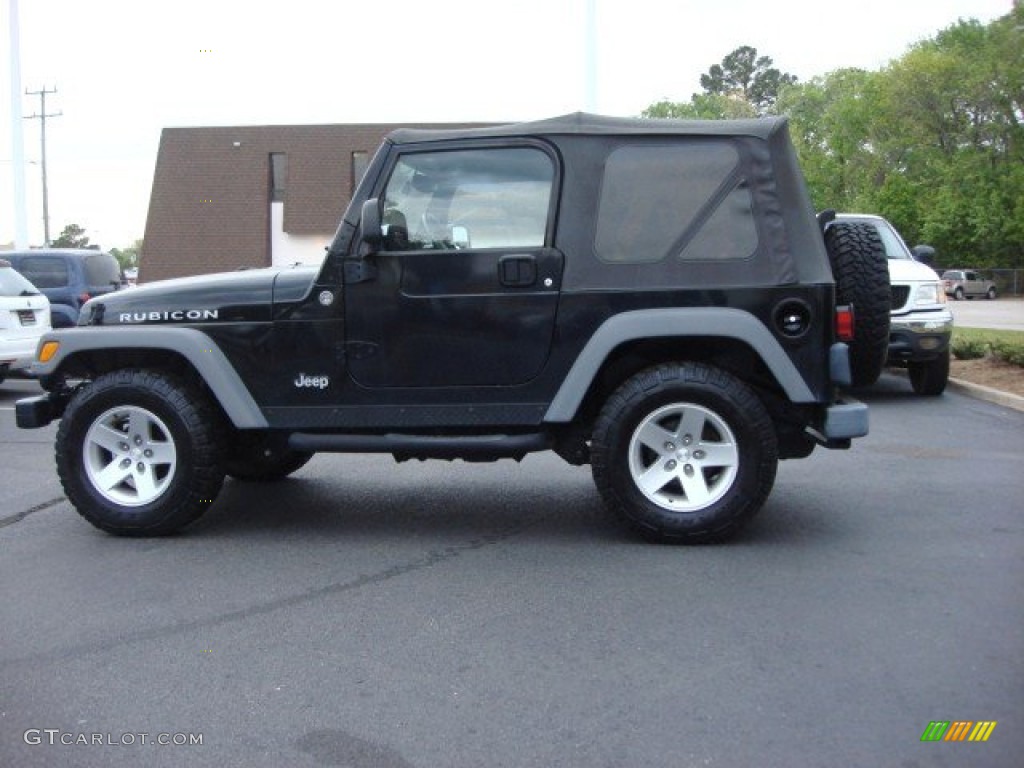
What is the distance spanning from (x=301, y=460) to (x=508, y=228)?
8.61ft

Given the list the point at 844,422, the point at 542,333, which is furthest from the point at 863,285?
the point at 542,333

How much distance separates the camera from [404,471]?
823cm

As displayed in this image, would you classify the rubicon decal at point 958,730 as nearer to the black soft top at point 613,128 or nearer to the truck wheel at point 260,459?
the black soft top at point 613,128

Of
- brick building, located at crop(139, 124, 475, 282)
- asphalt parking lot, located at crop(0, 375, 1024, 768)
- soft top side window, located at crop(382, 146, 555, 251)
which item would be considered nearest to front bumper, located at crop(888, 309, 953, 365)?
→ asphalt parking lot, located at crop(0, 375, 1024, 768)

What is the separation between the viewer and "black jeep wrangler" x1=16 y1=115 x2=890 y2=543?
564 cm

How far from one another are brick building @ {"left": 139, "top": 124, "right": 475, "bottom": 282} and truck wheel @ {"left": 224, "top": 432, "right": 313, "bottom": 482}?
3744 centimetres

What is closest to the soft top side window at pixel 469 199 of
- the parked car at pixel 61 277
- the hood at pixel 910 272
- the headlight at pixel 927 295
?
the hood at pixel 910 272

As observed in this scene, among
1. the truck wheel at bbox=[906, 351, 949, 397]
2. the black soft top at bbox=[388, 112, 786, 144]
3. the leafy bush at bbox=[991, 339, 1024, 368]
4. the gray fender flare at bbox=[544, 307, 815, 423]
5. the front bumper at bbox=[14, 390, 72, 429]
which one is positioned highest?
the black soft top at bbox=[388, 112, 786, 144]

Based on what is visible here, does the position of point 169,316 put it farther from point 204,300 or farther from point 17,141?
point 17,141

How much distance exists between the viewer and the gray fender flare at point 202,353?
5934 mm

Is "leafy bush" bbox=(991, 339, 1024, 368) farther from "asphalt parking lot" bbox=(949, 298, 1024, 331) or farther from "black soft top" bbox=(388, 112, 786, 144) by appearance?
"asphalt parking lot" bbox=(949, 298, 1024, 331)

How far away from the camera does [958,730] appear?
11.7 ft

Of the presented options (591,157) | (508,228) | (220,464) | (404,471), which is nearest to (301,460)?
(404,471)

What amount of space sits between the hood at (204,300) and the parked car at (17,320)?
724 centimetres
